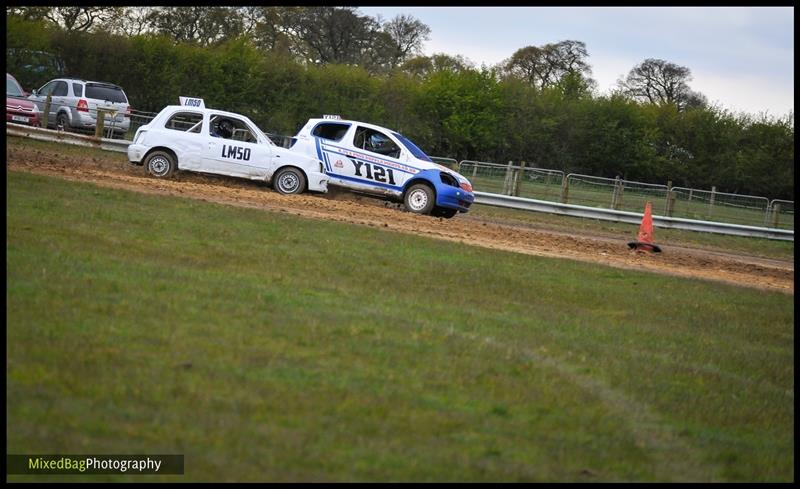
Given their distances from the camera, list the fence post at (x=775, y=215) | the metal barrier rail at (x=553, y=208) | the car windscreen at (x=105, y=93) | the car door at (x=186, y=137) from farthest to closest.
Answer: the fence post at (x=775, y=215), the car windscreen at (x=105, y=93), the metal barrier rail at (x=553, y=208), the car door at (x=186, y=137)

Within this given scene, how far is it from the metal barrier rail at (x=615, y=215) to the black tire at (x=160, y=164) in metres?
10.8

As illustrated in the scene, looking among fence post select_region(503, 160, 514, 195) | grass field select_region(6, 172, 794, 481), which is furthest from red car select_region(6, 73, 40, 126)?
grass field select_region(6, 172, 794, 481)

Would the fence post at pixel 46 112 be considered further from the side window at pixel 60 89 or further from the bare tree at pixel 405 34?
the bare tree at pixel 405 34

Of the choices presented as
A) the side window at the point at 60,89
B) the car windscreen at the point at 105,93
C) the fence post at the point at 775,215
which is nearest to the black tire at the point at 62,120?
the side window at the point at 60,89

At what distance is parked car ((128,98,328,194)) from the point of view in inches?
818

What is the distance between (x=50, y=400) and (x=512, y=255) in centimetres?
1042

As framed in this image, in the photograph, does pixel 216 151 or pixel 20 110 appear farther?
pixel 20 110

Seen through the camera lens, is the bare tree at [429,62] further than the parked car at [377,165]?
Yes

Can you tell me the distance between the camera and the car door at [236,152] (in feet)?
68.4

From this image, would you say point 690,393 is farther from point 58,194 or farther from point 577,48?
point 577,48

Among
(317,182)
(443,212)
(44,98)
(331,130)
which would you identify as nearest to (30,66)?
(44,98)

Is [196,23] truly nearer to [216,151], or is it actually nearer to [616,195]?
[616,195]

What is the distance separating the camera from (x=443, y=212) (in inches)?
884

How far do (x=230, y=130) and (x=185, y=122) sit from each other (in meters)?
0.88
